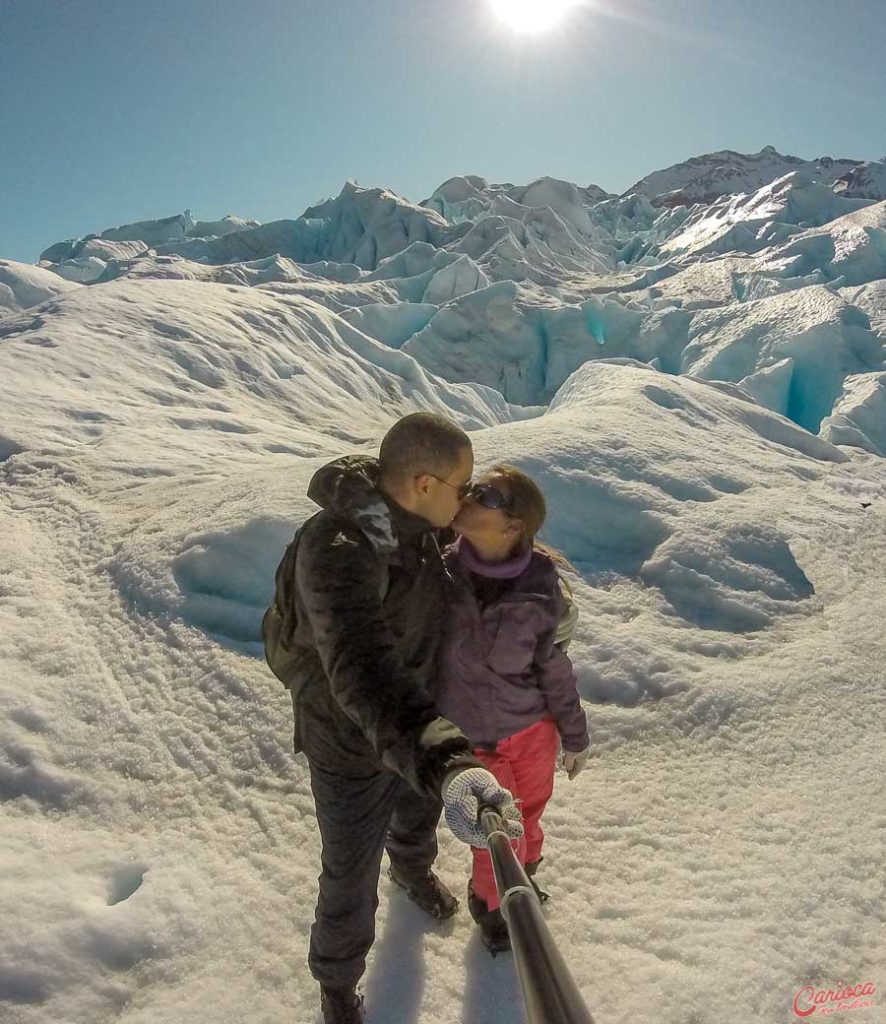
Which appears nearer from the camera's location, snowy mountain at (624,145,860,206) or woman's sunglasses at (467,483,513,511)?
woman's sunglasses at (467,483,513,511)

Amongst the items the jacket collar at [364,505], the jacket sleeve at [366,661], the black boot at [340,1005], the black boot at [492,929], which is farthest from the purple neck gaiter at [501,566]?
the black boot at [340,1005]

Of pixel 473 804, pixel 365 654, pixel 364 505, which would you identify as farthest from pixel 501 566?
pixel 473 804

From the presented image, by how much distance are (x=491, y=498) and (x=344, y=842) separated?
74cm

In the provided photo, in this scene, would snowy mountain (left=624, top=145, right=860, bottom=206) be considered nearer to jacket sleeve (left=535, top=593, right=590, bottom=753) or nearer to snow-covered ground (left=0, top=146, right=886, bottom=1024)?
snow-covered ground (left=0, top=146, right=886, bottom=1024)

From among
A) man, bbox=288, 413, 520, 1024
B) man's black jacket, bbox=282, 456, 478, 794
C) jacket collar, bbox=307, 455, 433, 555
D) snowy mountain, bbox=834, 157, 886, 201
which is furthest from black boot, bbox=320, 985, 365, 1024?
snowy mountain, bbox=834, 157, 886, 201

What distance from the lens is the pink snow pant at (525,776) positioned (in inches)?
58.9

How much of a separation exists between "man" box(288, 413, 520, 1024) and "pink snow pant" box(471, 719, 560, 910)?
236 mm

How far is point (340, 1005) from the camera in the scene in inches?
51.5

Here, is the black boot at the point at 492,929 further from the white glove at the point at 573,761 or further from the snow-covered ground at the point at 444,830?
the white glove at the point at 573,761

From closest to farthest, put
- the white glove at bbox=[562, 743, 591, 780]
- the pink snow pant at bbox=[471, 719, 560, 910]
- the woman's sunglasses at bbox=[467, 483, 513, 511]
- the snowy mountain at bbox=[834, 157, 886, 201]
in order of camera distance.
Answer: the woman's sunglasses at bbox=[467, 483, 513, 511] → the pink snow pant at bbox=[471, 719, 560, 910] → the white glove at bbox=[562, 743, 591, 780] → the snowy mountain at bbox=[834, 157, 886, 201]

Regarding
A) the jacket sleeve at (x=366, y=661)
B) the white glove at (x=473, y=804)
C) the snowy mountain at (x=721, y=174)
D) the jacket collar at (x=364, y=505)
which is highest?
the snowy mountain at (x=721, y=174)

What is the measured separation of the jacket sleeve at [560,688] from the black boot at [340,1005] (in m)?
0.68

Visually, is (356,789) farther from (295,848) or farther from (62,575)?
(62,575)

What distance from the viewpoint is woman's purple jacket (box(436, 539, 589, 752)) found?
1.44 metres
